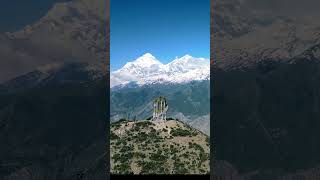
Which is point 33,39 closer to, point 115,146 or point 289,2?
point 289,2

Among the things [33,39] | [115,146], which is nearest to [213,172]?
[33,39]

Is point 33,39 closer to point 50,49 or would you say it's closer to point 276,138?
point 50,49

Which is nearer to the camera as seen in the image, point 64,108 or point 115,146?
point 64,108

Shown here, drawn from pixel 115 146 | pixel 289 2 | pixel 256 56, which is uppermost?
pixel 289 2

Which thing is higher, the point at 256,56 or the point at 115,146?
the point at 256,56

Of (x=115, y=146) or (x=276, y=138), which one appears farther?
(x=115, y=146)

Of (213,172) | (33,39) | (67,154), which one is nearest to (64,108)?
(67,154)
